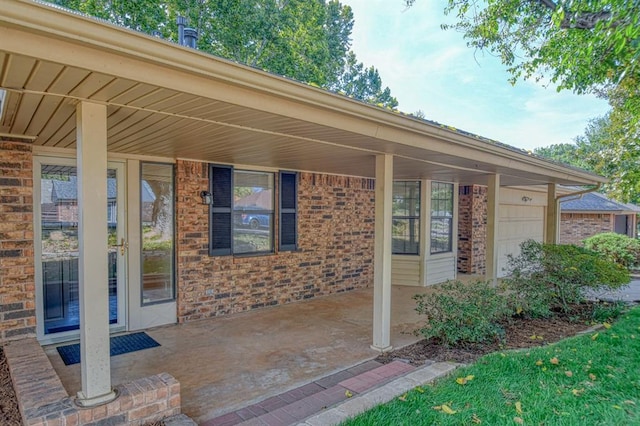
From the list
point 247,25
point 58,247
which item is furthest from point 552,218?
point 247,25

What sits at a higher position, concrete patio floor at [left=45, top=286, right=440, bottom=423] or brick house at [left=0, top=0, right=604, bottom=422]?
brick house at [left=0, top=0, right=604, bottom=422]

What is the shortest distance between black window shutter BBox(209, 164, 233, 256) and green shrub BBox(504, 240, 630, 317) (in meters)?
4.38

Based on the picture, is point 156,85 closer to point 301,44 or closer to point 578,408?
point 578,408

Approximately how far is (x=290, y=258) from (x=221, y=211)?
1.61 meters

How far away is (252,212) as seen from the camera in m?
6.20

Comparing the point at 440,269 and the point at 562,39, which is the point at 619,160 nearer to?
the point at 562,39

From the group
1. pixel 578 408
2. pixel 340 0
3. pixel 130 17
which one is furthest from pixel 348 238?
pixel 340 0

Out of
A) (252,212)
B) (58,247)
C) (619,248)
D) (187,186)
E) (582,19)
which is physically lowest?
(619,248)

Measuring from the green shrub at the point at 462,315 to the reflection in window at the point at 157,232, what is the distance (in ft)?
11.6

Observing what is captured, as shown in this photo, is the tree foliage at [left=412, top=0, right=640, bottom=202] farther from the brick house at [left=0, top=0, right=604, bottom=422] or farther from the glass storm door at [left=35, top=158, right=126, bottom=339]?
the glass storm door at [left=35, top=158, right=126, bottom=339]

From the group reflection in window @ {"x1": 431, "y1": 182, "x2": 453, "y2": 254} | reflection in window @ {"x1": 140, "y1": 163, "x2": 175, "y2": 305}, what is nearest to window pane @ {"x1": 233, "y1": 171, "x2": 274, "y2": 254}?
reflection in window @ {"x1": 140, "y1": 163, "x2": 175, "y2": 305}

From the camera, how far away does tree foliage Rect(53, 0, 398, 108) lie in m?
11.2

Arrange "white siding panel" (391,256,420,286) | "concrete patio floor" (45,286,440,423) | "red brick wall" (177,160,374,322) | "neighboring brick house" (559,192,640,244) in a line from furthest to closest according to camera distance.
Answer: "neighboring brick house" (559,192,640,244) < "white siding panel" (391,256,420,286) < "red brick wall" (177,160,374,322) < "concrete patio floor" (45,286,440,423)

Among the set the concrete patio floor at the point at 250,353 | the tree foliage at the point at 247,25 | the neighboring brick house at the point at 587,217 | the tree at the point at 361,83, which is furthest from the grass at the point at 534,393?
the tree at the point at 361,83
